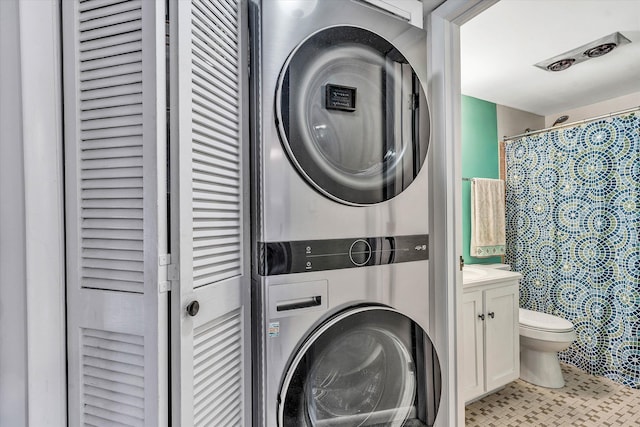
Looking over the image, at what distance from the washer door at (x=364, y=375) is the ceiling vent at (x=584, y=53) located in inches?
84.5

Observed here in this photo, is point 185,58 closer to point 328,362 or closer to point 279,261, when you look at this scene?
point 279,261

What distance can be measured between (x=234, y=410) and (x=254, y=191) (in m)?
0.64

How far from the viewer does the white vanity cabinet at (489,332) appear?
1.83 m

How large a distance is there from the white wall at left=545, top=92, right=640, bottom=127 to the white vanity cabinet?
1.95 m

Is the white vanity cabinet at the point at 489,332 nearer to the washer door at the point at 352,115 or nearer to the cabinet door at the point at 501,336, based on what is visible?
the cabinet door at the point at 501,336

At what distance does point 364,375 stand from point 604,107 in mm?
3330

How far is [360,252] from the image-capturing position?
3.40ft

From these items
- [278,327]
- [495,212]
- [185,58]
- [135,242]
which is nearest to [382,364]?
[278,327]

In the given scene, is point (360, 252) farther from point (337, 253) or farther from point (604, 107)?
point (604, 107)

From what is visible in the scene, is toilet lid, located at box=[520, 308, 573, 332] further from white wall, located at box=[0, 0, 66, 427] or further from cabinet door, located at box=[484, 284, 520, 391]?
white wall, located at box=[0, 0, 66, 427]

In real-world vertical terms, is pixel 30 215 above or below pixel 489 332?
above

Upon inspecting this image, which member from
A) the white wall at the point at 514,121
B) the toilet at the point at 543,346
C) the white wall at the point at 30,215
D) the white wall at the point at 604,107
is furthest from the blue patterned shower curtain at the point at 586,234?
the white wall at the point at 30,215

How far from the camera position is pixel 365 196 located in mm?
1021

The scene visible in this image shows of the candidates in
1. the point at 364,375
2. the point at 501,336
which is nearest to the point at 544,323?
the point at 501,336
